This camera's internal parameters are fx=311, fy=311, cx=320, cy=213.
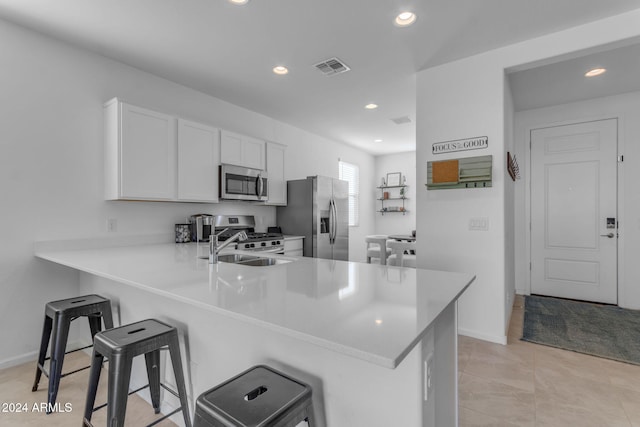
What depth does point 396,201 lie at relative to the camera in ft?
24.0

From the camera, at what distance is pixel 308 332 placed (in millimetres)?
833

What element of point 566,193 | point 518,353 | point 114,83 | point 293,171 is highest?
point 114,83

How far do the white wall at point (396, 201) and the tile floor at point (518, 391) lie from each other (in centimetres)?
455

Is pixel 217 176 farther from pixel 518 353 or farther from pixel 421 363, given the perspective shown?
pixel 518 353

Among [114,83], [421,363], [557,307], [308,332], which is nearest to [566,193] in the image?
[557,307]

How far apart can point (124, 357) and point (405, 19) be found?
2.84 meters

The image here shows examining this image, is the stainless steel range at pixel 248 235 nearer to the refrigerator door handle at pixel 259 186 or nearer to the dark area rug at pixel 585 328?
the refrigerator door handle at pixel 259 186

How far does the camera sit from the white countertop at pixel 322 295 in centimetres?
81

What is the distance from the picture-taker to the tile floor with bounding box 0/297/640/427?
1.82 metres

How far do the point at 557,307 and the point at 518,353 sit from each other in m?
1.76

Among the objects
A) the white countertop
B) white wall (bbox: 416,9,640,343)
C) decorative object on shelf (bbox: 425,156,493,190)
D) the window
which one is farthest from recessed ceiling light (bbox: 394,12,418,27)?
the window

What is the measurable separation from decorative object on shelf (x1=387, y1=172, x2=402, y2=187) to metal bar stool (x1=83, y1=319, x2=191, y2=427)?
6.25 m

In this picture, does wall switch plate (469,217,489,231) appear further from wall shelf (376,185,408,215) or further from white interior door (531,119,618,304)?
wall shelf (376,185,408,215)

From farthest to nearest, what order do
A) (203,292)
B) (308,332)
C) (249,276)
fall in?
(249,276)
(203,292)
(308,332)
